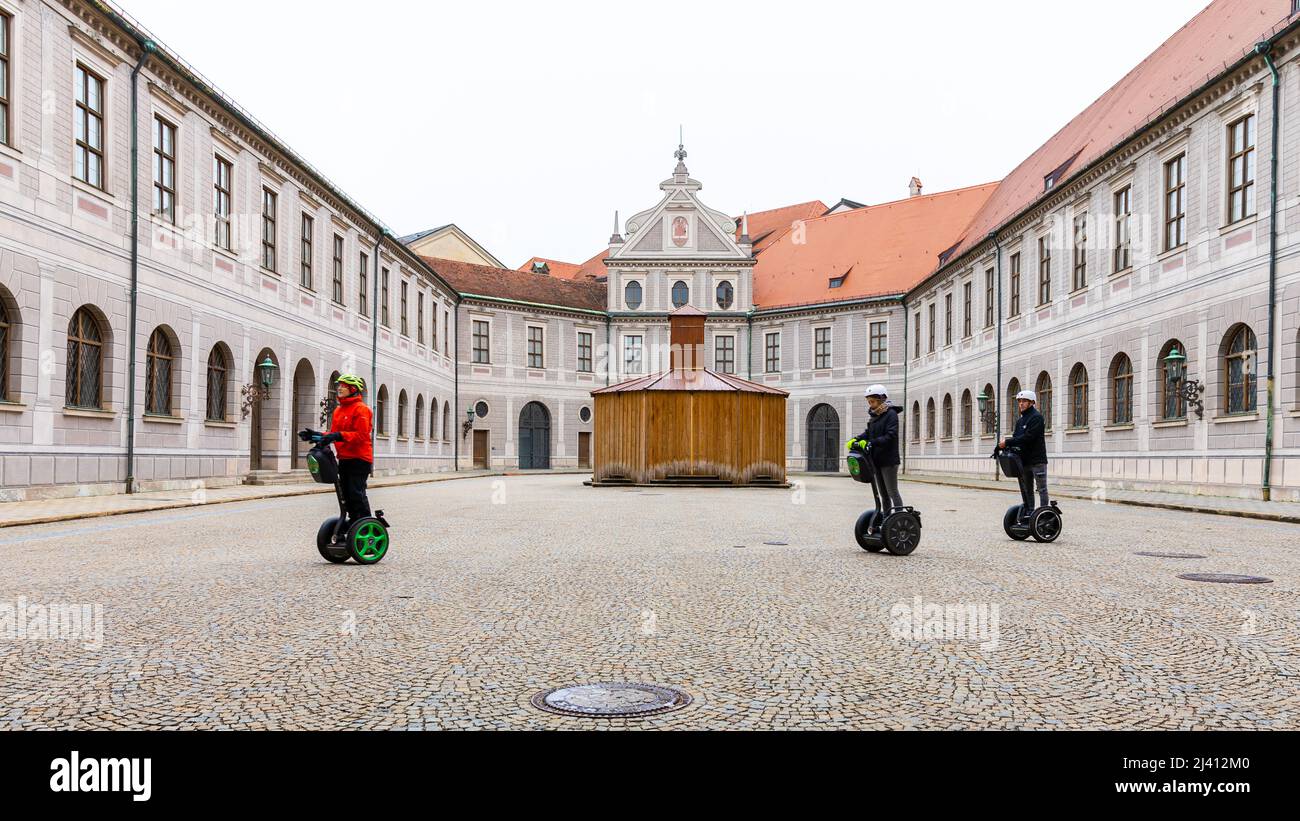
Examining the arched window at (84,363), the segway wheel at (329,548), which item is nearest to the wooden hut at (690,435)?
the arched window at (84,363)

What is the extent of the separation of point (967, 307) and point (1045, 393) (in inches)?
363

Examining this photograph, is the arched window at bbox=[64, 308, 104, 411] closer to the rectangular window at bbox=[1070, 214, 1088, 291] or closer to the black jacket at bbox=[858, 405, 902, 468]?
the black jacket at bbox=[858, 405, 902, 468]

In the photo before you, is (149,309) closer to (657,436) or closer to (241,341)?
(241,341)

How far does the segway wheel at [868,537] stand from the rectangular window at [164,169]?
59.3 ft

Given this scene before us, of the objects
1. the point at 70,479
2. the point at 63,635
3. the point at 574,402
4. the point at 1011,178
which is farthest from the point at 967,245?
the point at 63,635

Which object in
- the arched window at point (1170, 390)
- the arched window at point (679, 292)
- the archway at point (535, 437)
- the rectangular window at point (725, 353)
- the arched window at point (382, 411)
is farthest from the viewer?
the rectangular window at point (725, 353)

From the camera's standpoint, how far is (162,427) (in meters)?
22.6

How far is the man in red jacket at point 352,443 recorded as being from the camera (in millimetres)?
9641

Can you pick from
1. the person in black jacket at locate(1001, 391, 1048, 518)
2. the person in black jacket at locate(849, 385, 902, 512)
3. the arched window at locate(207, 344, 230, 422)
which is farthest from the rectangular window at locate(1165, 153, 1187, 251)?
the arched window at locate(207, 344, 230, 422)

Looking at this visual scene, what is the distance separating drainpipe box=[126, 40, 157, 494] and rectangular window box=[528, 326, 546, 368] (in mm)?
33781

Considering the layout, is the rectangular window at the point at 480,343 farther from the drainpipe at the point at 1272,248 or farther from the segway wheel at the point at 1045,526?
the segway wheel at the point at 1045,526

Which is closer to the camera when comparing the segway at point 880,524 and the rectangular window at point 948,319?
the segway at point 880,524

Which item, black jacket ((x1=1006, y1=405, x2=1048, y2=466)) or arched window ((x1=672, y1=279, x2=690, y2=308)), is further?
arched window ((x1=672, y1=279, x2=690, y2=308))

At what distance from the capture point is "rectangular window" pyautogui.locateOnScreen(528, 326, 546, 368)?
55281mm
